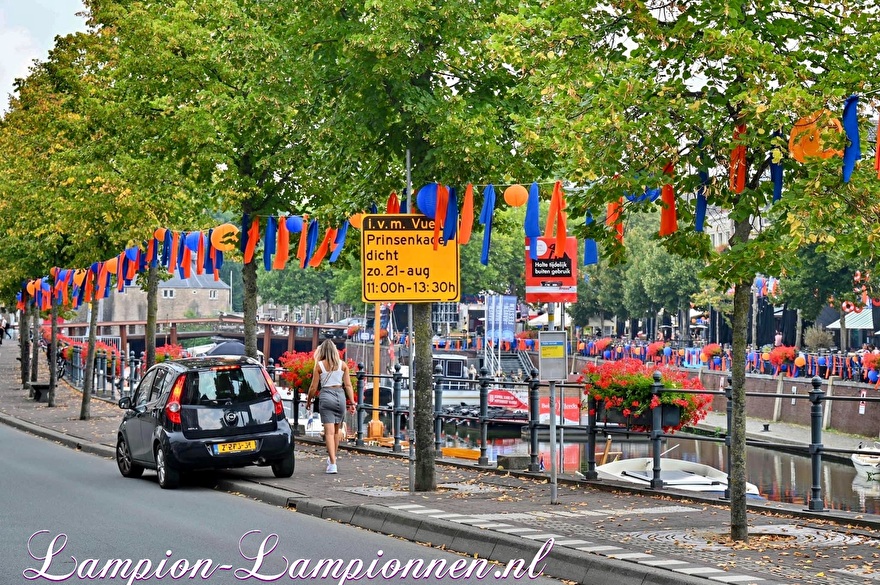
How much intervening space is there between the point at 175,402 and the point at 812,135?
9.15 metres

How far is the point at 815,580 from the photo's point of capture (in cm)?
872

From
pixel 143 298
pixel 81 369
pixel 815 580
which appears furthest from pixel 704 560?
pixel 143 298

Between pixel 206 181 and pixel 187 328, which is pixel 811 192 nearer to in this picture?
pixel 206 181

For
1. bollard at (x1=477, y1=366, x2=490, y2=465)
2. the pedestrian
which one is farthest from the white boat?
the pedestrian

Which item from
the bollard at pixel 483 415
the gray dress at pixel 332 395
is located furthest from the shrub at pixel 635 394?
the gray dress at pixel 332 395

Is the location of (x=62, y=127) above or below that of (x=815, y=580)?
above

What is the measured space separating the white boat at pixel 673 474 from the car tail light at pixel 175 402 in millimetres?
8047

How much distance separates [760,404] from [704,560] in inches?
1716

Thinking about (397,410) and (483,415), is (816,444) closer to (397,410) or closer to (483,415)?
(483,415)

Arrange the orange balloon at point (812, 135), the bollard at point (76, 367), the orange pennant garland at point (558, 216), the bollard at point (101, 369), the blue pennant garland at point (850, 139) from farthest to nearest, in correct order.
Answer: the bollard at point (76, 367)
the bollard at point (101, 369)
the orange pennant garland at point (558, 216)
the orange balloon at point (812, 135)
the blue pennant garland at point (850, 139)

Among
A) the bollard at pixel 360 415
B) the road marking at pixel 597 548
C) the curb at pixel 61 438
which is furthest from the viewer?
the curb at pixel 61 438

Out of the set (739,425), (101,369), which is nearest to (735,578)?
(739,425)

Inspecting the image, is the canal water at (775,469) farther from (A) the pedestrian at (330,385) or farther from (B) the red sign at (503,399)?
(A) the pedestrian at (330,385)

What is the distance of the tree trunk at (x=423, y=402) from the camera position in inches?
588
